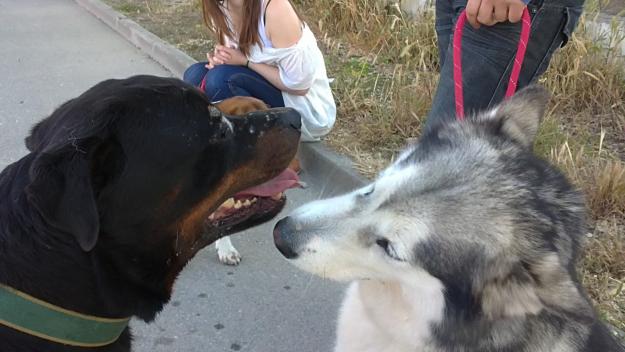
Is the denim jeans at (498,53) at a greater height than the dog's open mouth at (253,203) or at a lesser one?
greater

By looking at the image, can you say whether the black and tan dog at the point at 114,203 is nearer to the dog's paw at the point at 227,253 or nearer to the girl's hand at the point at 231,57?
the dog's paw at the point at 227,253

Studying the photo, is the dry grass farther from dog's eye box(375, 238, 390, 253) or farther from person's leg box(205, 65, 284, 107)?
dog's eye box(375, 238, 390, 253)

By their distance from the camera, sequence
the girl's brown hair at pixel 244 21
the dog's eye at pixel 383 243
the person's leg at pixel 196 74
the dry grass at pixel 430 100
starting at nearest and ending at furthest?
the dog's eye at pixel 383 243
the dry grass at pixel 430 100
the girl's brown hair at pixel 244 21
the person's leg at pixel 196 74

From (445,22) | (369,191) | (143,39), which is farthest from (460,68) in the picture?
(143,39)

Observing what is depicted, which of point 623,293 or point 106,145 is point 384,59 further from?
point 106,145

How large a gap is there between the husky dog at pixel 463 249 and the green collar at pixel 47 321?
2.19ft

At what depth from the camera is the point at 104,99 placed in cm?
183

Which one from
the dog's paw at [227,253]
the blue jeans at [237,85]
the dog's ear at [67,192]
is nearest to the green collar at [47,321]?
the dog's ear at [67,192]

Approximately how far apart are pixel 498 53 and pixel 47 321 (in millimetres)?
1904

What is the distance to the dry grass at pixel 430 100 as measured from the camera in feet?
10.6

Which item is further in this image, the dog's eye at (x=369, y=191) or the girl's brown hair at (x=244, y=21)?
the girl's brown hair at (x=244, y=21)

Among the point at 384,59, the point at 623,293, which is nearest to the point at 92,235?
the point at 623,293

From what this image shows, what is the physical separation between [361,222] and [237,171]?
1.79ft

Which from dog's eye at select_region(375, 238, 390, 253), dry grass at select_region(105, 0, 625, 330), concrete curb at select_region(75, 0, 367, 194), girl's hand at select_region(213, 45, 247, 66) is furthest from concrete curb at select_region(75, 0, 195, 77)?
dog's eye at select_region(375, 238, 390, 253)
